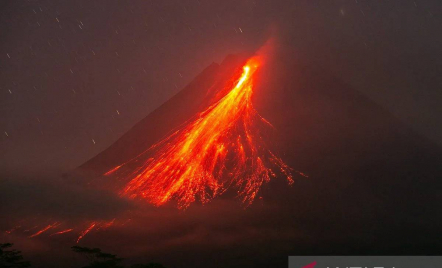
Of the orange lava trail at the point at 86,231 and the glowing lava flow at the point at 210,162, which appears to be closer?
the orange lava trail at the point at 86,231

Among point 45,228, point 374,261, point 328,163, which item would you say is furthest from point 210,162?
point 374,261

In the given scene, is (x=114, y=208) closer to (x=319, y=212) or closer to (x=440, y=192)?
(x=319, y=212)

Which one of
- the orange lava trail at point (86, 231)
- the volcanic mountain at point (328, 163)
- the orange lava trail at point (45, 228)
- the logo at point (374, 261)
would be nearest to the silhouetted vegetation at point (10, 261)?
the orange lava trail at point (86, 231)

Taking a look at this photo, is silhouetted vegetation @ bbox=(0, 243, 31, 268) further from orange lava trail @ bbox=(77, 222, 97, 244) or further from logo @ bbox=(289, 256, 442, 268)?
logo @ bbox=(289, 256, 442, 268)

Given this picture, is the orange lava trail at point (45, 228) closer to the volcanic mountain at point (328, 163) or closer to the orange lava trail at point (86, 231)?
the orange lava trail at point (86, 231)

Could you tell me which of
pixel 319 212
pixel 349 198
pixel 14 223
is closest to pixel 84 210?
pixel 14 223

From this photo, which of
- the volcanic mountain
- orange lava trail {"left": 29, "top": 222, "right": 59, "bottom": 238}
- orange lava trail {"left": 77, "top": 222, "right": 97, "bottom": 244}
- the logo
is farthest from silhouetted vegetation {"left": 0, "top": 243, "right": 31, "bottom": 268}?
the volcanic mountain

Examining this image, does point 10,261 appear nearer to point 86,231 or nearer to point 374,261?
point 86,231
